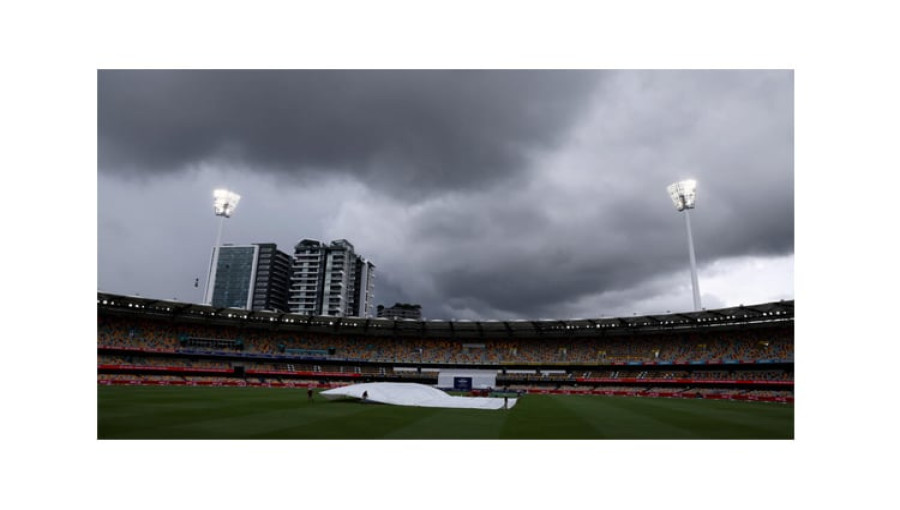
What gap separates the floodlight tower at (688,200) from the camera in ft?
140

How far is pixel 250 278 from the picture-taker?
14750 centimetres

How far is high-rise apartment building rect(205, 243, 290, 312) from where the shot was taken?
14725 cm

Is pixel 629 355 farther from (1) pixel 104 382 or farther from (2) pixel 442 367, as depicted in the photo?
(1) pixel 104 382

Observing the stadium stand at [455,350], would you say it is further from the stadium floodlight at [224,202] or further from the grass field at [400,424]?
the grass field at [400,424]

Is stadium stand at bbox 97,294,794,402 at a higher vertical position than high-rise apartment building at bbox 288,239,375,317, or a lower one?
lower

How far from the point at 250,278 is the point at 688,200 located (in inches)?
5545

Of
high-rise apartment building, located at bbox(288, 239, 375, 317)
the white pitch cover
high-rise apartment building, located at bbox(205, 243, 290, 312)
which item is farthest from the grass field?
high-rise apartment building, located at bbox(205, 243, 290, 312)

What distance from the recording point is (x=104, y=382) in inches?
1551

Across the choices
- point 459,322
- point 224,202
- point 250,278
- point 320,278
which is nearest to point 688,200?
point 459,322

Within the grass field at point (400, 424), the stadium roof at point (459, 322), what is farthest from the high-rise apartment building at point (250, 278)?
the grass field at point (400, 424)

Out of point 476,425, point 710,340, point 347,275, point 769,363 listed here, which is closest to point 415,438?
point 476,425

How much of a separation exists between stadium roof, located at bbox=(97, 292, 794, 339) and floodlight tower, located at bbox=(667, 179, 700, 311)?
5.35m

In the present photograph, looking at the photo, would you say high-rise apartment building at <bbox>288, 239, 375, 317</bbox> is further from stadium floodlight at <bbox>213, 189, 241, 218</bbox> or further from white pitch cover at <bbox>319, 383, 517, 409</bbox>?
white pitch cover at <bbox>319, 383, 517, 409</bbox>

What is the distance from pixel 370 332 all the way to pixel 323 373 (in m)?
9.51
